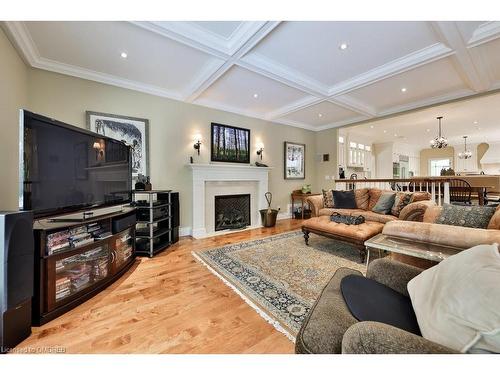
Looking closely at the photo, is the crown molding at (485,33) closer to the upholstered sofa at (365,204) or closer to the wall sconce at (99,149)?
the upholstered sofa at (365,204)

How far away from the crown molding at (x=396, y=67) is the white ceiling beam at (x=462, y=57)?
119mm

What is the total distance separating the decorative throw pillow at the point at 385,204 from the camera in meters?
3.41

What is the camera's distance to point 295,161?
17.9 ft

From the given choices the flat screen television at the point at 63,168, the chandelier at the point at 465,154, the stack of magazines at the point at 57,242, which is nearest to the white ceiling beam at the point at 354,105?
the flat screen television at the point at 63,168

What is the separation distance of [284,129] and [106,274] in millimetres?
4514

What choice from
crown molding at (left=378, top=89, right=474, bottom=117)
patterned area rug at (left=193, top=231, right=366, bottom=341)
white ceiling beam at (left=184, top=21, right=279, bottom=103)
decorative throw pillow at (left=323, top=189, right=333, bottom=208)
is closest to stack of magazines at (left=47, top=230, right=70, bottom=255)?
patterned area rug at (left=193, top=231, right=366, bottom=341)

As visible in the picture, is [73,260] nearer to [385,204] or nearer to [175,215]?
[175,215]

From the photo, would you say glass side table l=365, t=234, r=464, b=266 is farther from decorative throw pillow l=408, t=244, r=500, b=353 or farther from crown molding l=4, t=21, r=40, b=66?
crown molding l=4, t=21, r=40, b=66

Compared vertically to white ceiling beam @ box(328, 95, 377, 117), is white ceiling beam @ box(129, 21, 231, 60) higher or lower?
lower

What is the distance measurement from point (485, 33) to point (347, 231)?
2437mm

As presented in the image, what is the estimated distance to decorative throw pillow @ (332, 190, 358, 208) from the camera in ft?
13.0

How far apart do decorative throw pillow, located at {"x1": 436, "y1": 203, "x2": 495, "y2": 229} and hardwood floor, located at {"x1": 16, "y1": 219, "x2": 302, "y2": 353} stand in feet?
6.53

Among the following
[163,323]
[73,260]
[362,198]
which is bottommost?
[163,323]

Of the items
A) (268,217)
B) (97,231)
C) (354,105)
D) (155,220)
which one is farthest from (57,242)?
(354,105)
